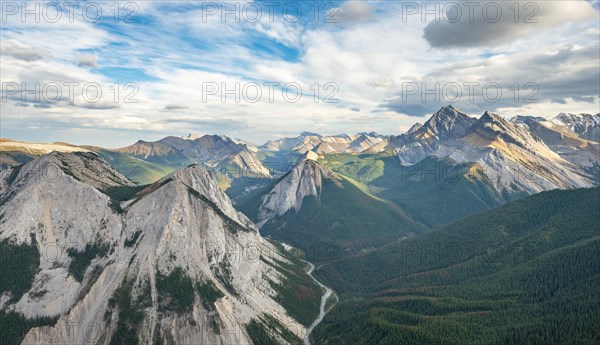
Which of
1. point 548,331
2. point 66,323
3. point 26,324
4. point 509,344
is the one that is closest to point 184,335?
point 66,323

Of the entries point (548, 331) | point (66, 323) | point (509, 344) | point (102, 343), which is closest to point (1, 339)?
point (66, 323)

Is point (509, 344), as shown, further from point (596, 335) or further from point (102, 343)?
point (102, 343)

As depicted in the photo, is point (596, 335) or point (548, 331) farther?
point (548, 331)

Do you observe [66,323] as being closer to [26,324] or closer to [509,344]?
[26,324]

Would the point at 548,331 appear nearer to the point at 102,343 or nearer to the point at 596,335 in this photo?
the point at 596,335

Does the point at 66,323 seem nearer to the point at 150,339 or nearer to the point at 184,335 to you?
the point at 150,339

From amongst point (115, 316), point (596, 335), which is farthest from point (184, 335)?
point (596, 335)

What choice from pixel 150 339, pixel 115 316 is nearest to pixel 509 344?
pixel 150 339
